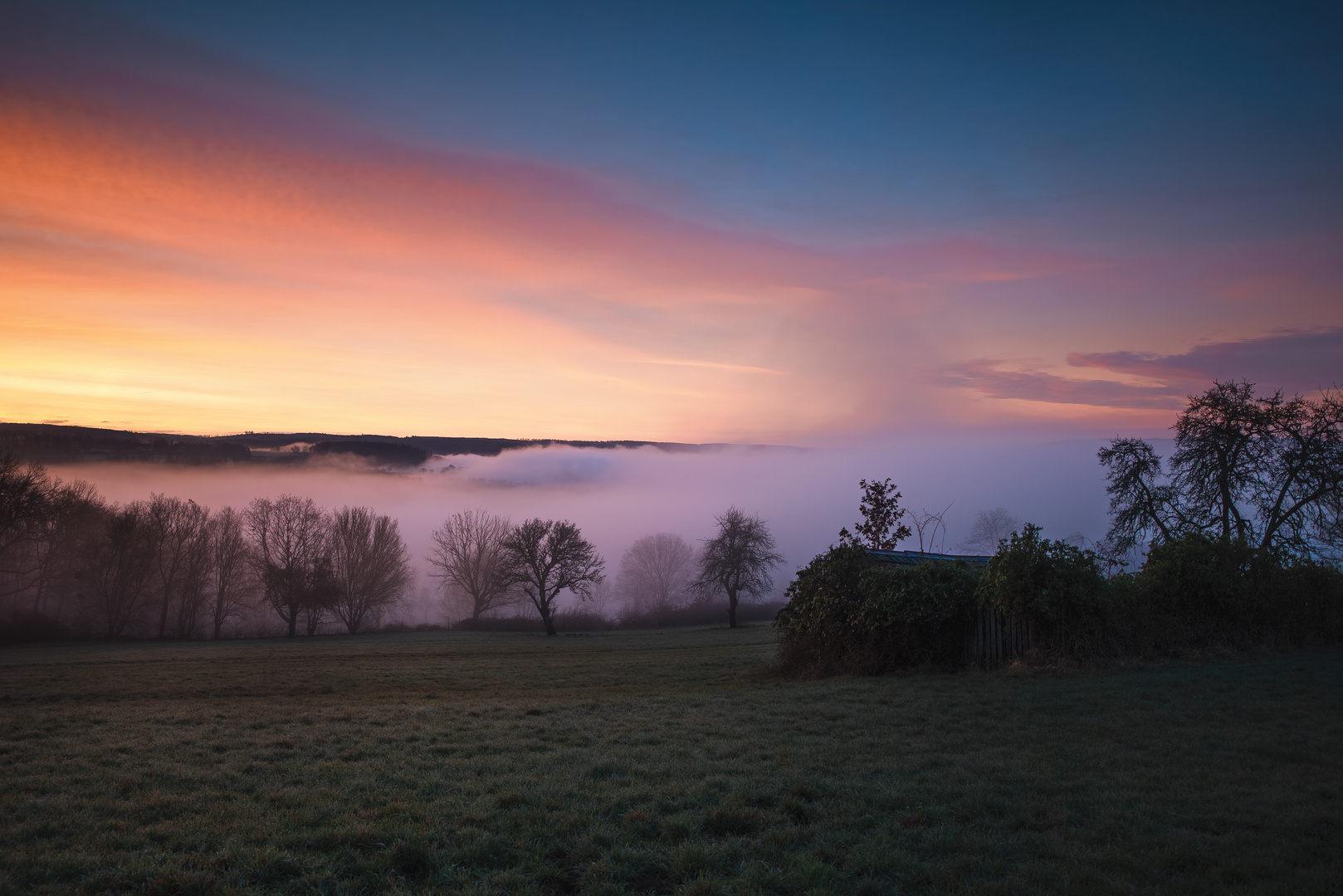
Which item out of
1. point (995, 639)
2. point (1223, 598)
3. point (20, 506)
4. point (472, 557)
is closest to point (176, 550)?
point (20, 506)

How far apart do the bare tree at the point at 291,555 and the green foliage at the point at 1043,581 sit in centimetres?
5783

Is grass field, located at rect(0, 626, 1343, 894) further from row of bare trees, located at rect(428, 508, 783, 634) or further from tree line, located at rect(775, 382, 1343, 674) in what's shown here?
row of bare trees, located at rect(428, 508, 783, 634)

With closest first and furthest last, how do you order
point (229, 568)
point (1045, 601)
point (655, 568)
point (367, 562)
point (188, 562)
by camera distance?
point (1045, 601), point (188, 562), point (229, 568), point (367, 562), point (655, 568)

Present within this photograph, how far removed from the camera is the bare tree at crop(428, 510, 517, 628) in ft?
227

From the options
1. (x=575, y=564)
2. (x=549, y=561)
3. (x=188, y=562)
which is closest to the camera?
(x=549, y=561)

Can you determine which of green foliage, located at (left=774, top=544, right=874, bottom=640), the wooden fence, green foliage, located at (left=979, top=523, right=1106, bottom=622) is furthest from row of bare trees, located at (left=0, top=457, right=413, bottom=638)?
green foliage, located at (left=979, top=523, right=1106, bottom=622)

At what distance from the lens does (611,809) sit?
6.11 meters

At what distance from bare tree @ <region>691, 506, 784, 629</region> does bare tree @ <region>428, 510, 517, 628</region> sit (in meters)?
20.7

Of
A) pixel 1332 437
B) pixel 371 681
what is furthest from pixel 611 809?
pixel 1332 437

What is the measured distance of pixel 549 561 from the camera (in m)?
54.7

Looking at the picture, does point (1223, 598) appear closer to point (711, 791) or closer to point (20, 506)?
point (711, 791)

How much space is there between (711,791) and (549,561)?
163 feet

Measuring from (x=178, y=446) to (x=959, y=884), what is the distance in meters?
104

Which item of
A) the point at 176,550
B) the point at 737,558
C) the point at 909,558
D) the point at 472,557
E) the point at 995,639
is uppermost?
the point at 909,558
